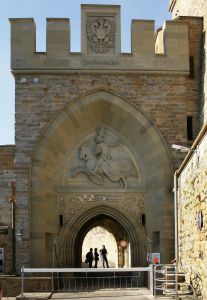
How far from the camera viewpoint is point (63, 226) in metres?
17.3

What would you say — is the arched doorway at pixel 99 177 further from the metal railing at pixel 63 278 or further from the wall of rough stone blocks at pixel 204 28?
the wall of rough stone blocks at pixel 204 28

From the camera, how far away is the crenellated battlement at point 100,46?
1694cm

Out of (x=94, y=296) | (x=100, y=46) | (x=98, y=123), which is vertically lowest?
(x=94, y=296)

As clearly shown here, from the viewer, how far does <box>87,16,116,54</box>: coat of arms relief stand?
1719 centimetres

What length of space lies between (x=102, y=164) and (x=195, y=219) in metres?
6.25

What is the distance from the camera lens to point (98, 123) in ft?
58.7

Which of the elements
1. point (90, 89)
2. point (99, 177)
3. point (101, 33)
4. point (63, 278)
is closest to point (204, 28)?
point (101, 33)

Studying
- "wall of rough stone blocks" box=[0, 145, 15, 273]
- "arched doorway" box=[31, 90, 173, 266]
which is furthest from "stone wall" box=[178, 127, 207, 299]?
"wall of rough stone blocks" box=[0, 145, 15, 273]

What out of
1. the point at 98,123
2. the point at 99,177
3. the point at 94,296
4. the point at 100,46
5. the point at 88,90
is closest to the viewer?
the point at 94,296

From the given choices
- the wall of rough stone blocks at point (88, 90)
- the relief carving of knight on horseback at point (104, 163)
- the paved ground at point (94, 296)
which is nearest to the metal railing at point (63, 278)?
the paved ground at point (94, 296)

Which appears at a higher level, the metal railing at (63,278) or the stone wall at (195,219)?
the stone wall at (195,219)

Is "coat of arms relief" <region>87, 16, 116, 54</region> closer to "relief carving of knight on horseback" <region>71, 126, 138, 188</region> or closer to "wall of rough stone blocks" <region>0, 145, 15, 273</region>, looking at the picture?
"relief carving of knight on horseback" <region>71, 126, 138, 188</region>

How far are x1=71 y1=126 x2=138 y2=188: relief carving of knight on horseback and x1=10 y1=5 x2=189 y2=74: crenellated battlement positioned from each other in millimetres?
2330

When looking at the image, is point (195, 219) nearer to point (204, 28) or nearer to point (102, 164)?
point (102, 164)
